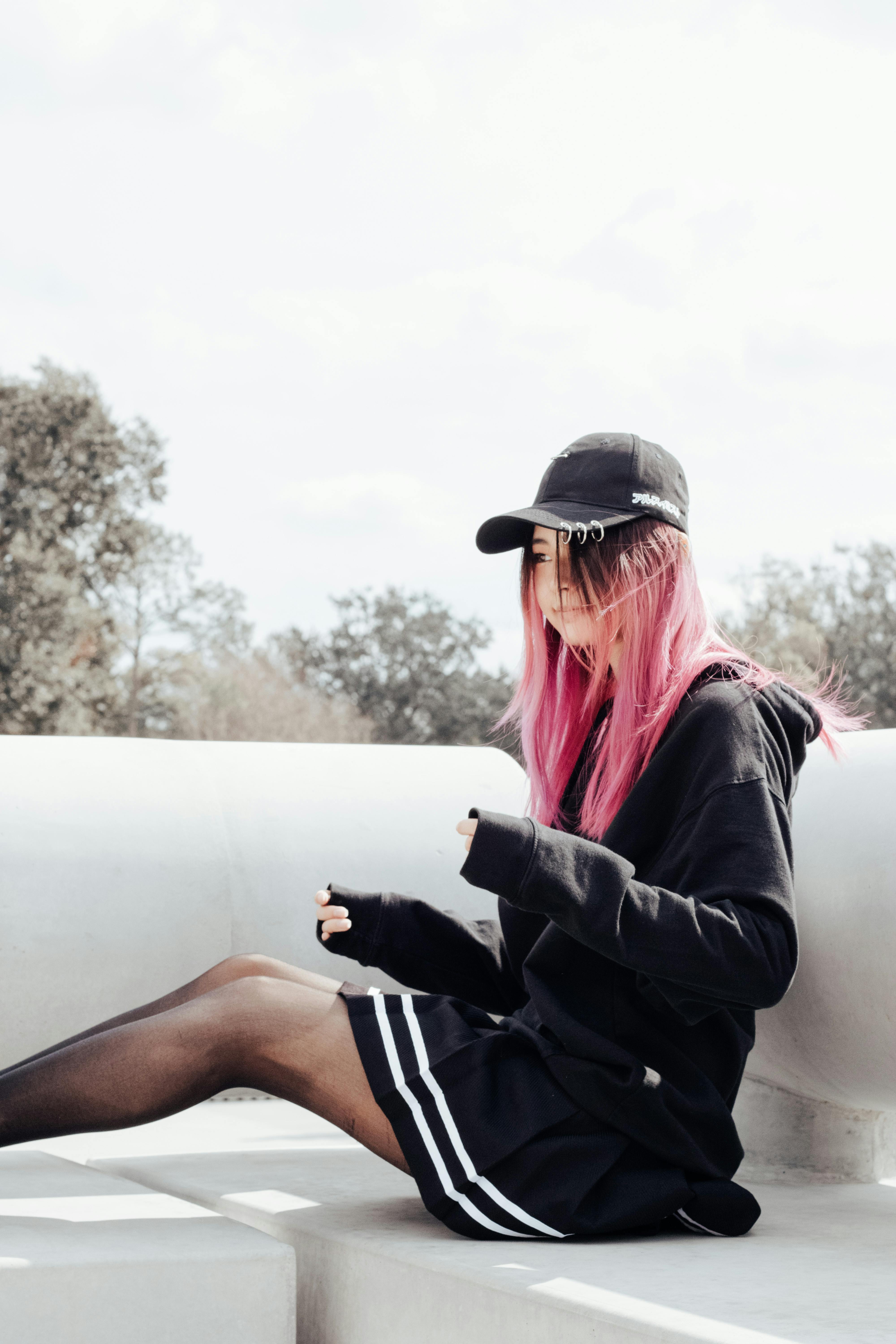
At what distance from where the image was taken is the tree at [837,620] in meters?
25.1

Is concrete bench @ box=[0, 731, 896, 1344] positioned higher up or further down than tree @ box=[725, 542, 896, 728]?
further down

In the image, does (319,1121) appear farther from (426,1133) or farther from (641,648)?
(641,648)

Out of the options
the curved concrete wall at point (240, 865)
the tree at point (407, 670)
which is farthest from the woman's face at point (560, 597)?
the tree at point (407, 670)

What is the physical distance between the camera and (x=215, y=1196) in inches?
70.4

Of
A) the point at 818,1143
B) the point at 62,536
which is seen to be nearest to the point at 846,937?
the point at 818,1143

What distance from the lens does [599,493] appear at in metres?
1.73

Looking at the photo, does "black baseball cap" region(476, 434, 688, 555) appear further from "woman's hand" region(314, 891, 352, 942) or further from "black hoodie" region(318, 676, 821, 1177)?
"woman's hand" region(314, 891, 352, 942)

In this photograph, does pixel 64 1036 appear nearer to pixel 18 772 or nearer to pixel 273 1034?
pixel 18 772

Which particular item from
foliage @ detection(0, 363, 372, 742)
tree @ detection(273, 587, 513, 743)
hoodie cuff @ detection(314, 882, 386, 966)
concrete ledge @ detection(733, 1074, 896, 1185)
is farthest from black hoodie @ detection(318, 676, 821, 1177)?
tree @ detection(273, 587, 513, 743)

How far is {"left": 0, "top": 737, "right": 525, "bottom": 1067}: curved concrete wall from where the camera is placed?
255 cm

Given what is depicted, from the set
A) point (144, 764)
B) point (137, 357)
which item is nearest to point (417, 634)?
point (137, 357)

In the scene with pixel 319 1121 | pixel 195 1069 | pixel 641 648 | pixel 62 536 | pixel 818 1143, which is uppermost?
→ pixel 62 536

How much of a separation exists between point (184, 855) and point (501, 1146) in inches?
53.2

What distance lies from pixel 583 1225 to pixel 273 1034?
44 centimetres
